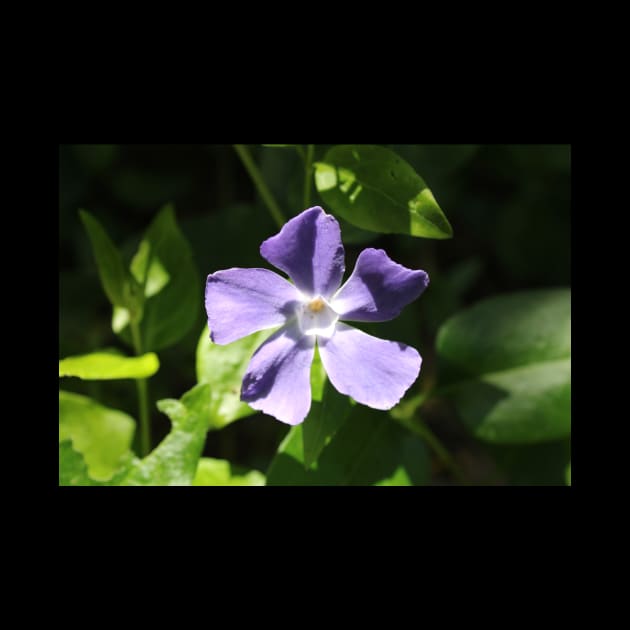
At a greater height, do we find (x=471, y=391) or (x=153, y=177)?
(x=153, y=177)

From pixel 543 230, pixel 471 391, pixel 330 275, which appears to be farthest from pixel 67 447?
pixel 543 230

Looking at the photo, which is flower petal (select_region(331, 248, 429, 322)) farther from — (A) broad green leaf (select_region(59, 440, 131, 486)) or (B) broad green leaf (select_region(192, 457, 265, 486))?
(A) broad green leaf (select_region(59, 440, 131, 486))

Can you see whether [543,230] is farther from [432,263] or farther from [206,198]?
[206,198]

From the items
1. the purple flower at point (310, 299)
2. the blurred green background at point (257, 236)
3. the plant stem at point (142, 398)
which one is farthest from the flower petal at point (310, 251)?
the blurred green background at point (257, 236)

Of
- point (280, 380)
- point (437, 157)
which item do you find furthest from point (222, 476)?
point (437, 157)

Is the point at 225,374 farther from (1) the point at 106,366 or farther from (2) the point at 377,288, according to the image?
(2) the point at 377,288

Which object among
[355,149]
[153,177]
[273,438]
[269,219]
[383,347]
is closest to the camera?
[383,347]
